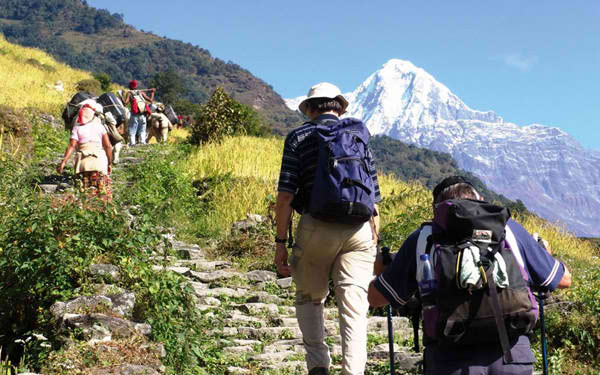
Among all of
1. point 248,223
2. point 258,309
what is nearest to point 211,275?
point 258,309

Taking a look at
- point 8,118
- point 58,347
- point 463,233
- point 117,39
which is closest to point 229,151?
point 8,118

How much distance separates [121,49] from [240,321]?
16683 cm

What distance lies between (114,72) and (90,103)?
450 ft

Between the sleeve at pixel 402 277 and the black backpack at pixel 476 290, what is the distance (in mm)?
167

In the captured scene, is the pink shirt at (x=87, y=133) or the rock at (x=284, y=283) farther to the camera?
the pink shirt at (x=87, y=133)

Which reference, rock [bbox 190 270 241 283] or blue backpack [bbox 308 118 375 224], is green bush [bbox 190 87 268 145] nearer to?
rock [bbox 190 270 241 283]

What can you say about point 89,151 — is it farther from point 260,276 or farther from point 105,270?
point 105,270

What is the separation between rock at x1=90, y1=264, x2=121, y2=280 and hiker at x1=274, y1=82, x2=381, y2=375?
2350 mm

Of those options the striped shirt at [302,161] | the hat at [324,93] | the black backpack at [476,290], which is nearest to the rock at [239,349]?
the striped shirt at [302,161]

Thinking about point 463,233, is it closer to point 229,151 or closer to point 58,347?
point 58,347

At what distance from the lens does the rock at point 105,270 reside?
18.7 feet

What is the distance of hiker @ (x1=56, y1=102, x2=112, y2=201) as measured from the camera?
26.5 feet

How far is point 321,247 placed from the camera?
3766 millimetres

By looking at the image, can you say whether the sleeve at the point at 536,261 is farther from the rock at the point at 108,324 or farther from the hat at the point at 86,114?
the hat at the point at 86,114
